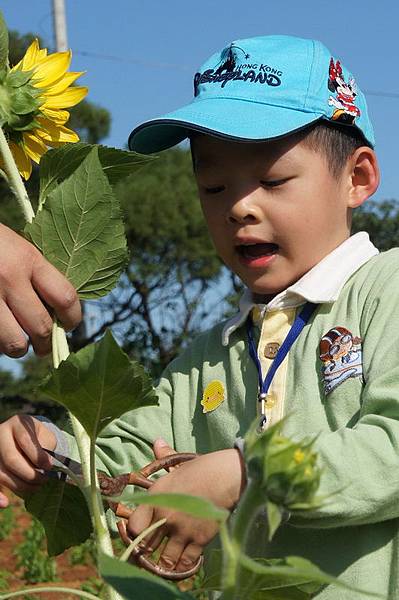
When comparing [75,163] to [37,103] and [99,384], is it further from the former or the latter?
[99,384]

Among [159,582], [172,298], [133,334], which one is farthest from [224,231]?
[172,298]

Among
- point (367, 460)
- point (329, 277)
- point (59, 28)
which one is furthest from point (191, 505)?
point (59, 28)

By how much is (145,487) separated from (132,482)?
0.02 m

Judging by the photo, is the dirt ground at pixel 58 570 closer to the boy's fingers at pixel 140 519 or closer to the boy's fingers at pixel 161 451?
the boy's fingers at pixel 161 451

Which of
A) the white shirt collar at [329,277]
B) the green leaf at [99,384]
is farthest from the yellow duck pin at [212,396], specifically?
the green leaf at [99,384]

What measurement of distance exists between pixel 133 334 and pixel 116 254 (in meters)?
9.14

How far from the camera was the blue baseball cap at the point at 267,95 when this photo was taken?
1.39 m

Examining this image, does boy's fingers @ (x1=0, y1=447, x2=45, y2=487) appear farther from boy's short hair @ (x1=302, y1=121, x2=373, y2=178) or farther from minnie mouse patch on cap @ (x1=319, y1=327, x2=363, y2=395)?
boy's short hair @ (x1=302, y1=121, x2=373, y2=178)

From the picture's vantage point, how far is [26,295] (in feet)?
3.45

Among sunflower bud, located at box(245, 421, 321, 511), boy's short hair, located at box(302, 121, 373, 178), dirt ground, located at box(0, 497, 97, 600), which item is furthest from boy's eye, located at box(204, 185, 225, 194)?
dirt ground, located at box(0, 497, 97, 600)

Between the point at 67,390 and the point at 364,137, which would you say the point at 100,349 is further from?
the point at 364,137

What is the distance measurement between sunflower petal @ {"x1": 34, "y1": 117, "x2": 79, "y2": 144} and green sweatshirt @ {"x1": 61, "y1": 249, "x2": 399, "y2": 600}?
1.37 ft

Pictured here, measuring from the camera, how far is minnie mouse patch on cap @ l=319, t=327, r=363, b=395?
1289mm

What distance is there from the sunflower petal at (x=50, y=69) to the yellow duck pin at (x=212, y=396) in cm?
53
